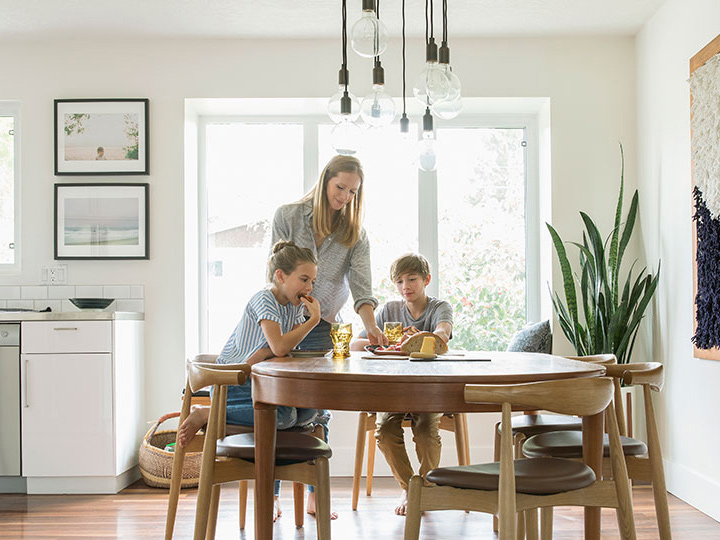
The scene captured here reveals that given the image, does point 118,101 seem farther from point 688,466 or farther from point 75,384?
point 688,466

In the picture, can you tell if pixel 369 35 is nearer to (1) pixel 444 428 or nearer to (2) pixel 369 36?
(2) pixel 369 36

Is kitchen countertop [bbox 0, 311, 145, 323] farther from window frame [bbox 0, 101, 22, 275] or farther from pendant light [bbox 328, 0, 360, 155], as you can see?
pendant light [bbox 328, 0, 360, 155]

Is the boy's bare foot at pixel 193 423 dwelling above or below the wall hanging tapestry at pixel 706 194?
below

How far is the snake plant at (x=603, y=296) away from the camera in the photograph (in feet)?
13.1

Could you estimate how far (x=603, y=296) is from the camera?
4008mm

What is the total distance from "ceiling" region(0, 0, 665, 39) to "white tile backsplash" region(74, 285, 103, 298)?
1414 mm

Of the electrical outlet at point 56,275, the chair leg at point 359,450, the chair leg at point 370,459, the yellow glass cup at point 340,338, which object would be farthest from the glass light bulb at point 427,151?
the electrical outlet at point 56,275

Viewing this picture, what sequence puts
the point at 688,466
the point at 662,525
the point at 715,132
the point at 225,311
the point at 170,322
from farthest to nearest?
1. the point at 225,311
2. the point at 170,322
3. the point at 688,466
4. the point at 715,132
5. the point at 662,525

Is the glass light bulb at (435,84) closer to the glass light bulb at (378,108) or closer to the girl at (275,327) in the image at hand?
the glass light bulb at (378,108)

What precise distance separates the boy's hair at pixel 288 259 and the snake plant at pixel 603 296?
5.97ft

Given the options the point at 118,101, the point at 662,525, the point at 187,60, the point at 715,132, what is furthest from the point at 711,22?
the point at 118,101

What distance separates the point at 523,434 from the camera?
2.82 meters

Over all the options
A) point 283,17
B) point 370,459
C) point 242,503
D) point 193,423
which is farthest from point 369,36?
point 370,459

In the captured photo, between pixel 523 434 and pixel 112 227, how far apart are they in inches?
106
